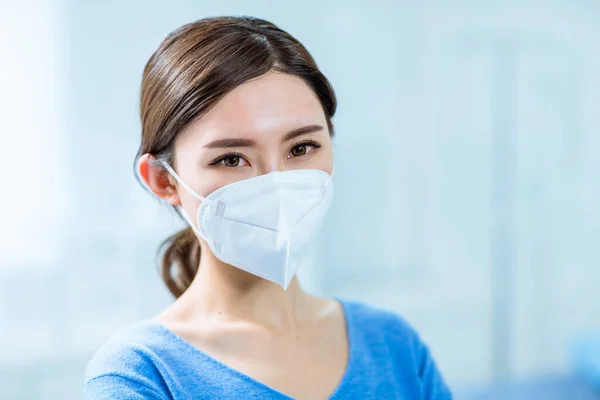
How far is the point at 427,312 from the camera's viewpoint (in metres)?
3.12

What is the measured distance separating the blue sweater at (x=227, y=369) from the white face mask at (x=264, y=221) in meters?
0.16

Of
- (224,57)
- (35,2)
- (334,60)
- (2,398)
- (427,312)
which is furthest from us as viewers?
(427,312)

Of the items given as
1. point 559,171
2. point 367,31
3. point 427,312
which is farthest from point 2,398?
point 559,171

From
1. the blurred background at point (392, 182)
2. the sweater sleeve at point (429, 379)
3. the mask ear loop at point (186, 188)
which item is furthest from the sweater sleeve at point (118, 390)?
the blurred background at point (392, 182)

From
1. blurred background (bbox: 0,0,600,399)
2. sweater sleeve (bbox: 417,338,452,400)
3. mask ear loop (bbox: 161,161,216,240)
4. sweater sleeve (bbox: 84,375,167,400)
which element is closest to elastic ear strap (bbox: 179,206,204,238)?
mask ear loop (bbox: 161,161,216,240)

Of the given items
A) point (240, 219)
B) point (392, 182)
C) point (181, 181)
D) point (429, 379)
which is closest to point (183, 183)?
point (181, 181)

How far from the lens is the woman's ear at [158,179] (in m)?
1.13

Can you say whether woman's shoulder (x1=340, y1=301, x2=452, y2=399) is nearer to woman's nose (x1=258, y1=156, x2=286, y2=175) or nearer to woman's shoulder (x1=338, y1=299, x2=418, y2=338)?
woman's shoulder (x1=338, y1=299, x2=418, y2=338)

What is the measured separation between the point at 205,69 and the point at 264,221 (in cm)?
24

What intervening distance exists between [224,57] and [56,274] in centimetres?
176

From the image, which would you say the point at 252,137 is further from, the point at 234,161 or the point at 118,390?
the point at 118,390

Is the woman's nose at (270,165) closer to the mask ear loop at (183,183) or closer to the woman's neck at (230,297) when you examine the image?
the mask ear loop at (183,183)

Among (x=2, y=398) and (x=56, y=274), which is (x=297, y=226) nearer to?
(x=56, y=274)

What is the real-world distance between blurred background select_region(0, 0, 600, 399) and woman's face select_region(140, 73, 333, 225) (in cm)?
155
